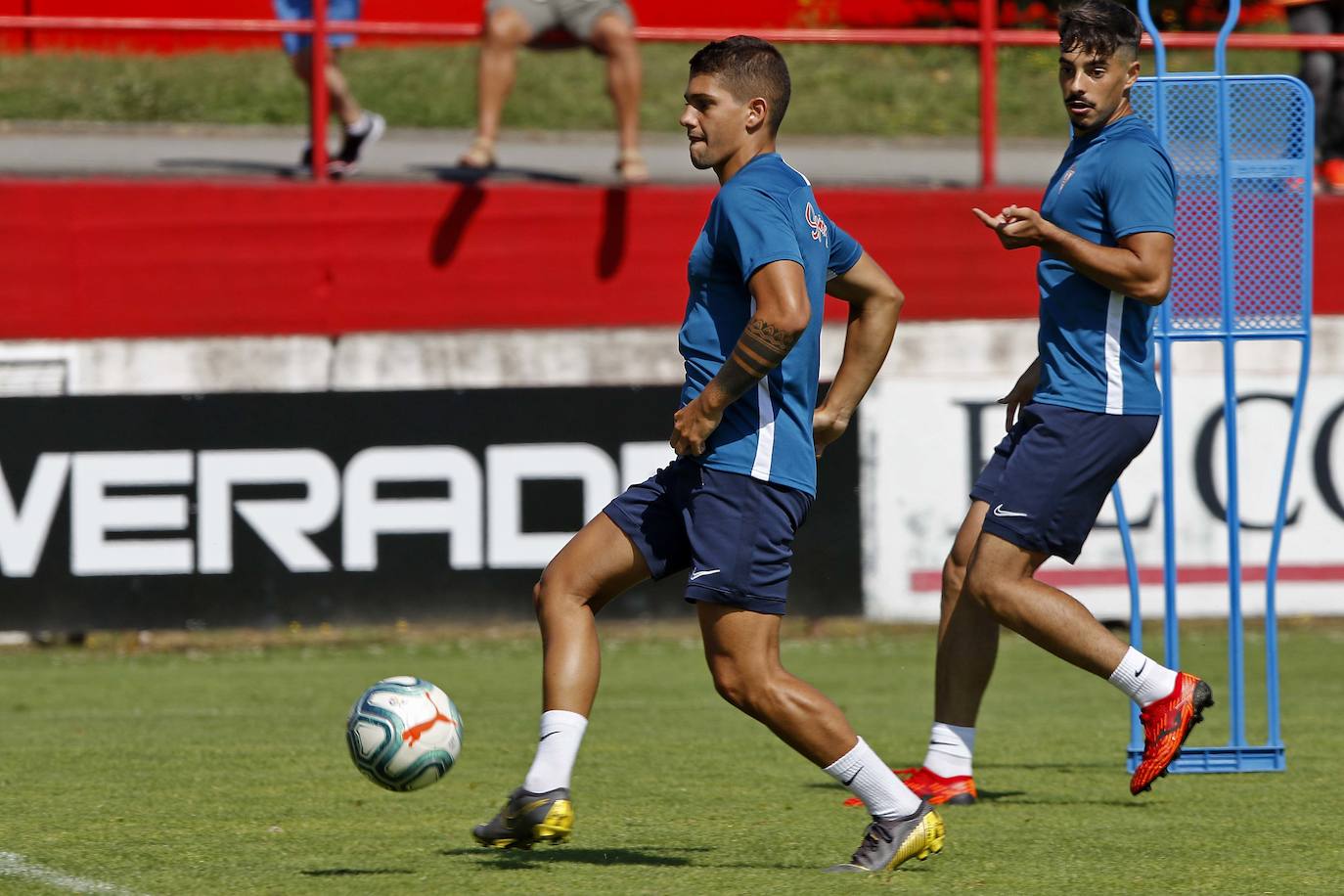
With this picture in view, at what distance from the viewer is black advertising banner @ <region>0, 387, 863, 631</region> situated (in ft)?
35.7

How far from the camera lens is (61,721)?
8555 millimetres

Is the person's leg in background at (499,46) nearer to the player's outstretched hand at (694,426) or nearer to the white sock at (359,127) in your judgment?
the white sock at (359,127)

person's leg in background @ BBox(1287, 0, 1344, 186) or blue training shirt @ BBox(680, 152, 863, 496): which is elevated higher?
person's leg in background @ BBox(1287, 0, 1344, 186)

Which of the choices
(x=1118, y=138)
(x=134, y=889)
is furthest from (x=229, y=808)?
(x=1118, y=138)

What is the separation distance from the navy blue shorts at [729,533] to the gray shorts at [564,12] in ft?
23.2

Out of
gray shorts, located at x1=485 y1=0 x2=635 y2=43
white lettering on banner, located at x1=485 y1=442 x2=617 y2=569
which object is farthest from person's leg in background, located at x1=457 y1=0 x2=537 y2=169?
white lettering on banner, located at x1=485 y1=442 x2=617 y2=569

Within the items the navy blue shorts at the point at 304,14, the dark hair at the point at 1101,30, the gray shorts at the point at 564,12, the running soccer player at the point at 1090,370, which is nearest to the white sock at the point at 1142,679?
the running soccer player at the point at 1090,370

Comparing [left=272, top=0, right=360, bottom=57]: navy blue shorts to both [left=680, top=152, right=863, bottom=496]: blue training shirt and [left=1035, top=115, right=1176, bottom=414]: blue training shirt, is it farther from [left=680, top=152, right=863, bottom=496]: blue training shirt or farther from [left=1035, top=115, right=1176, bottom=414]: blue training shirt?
[left=680, top=152, right=863, bottom=496]: blue training shirt

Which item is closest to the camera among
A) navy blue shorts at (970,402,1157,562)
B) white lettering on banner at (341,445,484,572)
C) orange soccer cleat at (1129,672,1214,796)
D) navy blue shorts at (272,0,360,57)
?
orange soccer cleat at (1129,672,1214,796)

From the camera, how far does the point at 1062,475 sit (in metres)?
5.92

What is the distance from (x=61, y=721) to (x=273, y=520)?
8.63 ft

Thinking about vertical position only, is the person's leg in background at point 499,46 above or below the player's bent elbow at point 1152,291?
above

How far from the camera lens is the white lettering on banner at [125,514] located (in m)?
10.9

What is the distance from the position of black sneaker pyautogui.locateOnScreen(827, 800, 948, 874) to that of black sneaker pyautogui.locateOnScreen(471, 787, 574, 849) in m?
0.69
